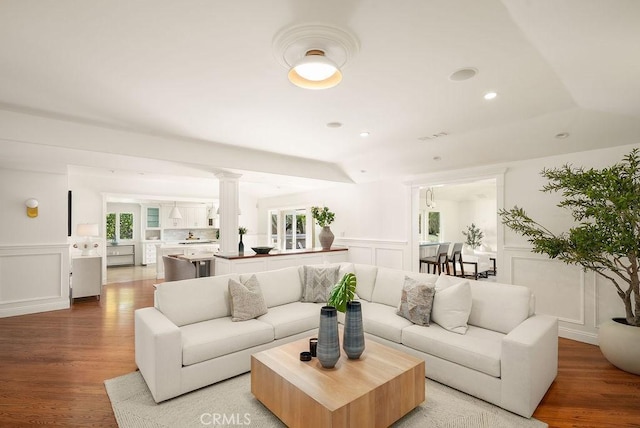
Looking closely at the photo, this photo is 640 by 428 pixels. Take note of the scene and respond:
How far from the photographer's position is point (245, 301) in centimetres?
321

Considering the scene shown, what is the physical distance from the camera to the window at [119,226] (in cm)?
974

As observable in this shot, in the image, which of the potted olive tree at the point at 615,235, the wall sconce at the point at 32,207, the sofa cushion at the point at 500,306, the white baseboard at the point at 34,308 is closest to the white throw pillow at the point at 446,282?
the sofa cushion at the point at 500,306

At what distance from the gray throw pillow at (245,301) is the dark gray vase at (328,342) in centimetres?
121

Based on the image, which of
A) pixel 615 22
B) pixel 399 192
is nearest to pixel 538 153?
pixel 399 192

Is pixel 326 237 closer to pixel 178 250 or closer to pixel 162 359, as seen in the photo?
pixel 162 359

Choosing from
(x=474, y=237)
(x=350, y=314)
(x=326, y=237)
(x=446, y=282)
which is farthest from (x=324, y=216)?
(x=474, y=237)

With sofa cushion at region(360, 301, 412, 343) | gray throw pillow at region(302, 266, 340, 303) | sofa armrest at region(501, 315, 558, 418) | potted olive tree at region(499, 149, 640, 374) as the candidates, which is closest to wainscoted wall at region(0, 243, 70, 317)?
gray throw pillow at region(302, 266, 340, 303)

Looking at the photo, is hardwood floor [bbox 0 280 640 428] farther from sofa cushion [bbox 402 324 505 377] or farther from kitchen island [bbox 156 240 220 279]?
kitchen island [bbox 156 240 220 279]

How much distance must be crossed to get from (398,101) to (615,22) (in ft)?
5.33

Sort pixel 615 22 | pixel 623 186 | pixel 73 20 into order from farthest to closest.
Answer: pixel 623 186 < pixel 73 20 < pixel 615 22

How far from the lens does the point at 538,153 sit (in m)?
4.02

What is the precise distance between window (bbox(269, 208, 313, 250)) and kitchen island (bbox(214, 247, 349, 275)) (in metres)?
2.11

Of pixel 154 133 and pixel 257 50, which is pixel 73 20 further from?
pixel 154 133

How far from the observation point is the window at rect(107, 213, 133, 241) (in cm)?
974
